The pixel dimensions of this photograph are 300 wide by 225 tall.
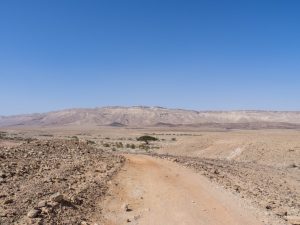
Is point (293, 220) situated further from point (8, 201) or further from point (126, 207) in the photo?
point (8, 201)

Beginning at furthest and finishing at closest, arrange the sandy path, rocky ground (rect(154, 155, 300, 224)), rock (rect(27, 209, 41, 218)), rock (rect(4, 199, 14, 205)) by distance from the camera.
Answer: rocky ground (rect(154, 155, 300, 224)), the sandy path, rock (rect(4, 199, 14, 205)), rock (rect(27, 209, 41, 218))

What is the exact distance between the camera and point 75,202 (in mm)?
14047

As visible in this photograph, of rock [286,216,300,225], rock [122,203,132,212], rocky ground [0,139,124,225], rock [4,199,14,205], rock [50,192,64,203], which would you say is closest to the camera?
rocky ground [0,139,124,225]

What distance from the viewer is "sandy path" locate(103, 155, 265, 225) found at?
13734 mm

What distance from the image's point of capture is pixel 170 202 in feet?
50.8

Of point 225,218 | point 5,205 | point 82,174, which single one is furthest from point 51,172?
point 225,218

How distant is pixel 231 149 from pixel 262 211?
29680mm

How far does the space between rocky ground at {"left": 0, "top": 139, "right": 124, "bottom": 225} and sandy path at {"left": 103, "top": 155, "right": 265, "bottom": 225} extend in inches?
28.7

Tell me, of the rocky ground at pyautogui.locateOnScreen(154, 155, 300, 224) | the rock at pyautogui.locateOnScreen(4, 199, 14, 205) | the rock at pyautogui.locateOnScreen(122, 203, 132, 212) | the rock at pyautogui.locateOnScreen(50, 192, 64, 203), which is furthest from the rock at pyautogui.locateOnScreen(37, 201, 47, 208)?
the rocky ground at pyautogui.locateOnScreen(154, 155, 300, 224)

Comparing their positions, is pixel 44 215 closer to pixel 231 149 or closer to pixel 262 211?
pixel 262 211

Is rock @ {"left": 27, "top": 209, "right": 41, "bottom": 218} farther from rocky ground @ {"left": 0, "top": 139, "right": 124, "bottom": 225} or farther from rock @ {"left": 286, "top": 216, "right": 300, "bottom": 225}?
rock @ {"left": 286, "top": 216, "right": 300, "bottom": 225}

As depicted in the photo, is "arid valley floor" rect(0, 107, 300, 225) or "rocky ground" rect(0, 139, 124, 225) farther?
"arid valley floor" rect(0, 107, 300, 225)

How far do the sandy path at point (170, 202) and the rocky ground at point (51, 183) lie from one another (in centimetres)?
73

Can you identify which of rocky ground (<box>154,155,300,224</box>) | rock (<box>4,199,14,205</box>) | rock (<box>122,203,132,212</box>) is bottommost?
rocky ground (<box>154,155,300,224</box>)
